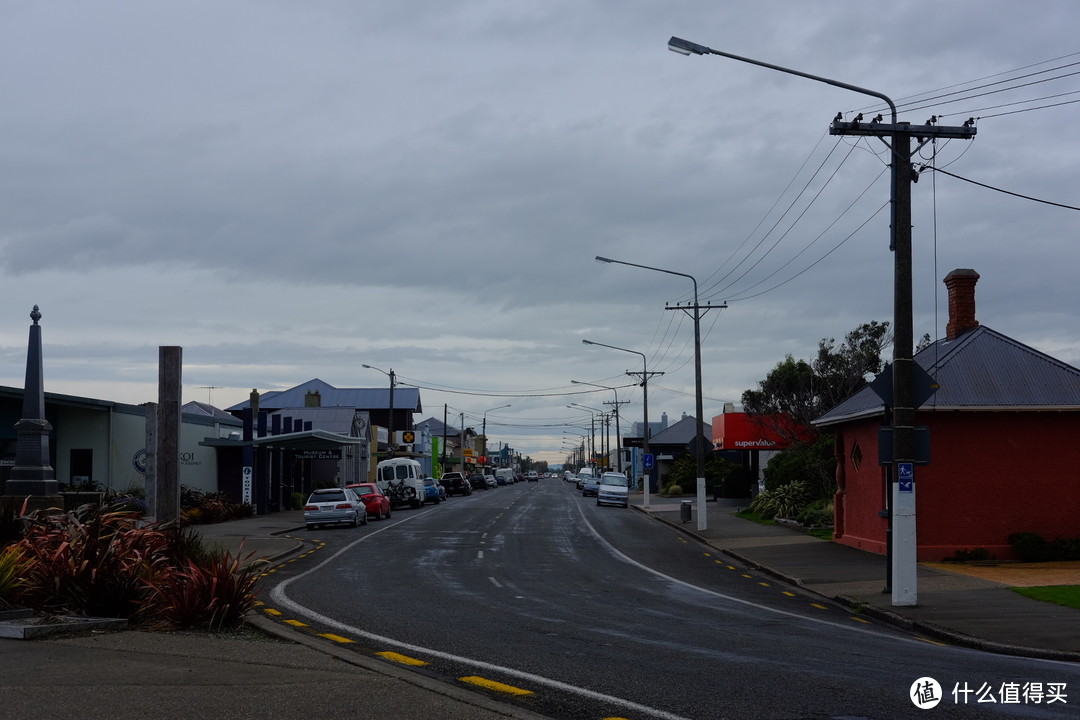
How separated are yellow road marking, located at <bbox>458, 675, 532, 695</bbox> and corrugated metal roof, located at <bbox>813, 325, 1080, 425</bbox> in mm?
16137

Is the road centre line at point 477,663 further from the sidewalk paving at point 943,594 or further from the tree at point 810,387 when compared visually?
the tree at point 810,387

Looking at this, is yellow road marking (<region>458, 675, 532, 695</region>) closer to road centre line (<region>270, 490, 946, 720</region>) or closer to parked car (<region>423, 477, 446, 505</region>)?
road centre line (<region>270, 490, 946, 720</region>)

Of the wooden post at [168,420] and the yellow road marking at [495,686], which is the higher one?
the wooden post at [168,420]

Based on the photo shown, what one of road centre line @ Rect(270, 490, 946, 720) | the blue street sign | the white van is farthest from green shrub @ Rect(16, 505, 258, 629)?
the white van

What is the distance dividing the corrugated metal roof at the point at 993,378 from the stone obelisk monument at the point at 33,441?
18060 mm

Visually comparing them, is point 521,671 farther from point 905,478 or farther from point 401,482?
point 401,482

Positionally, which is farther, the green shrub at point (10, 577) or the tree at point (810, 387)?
the tree at point (810, 387)

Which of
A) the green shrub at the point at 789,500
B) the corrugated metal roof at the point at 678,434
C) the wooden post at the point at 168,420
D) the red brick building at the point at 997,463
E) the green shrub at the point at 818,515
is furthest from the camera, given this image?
the corrugated metal roof at the point at 678,434

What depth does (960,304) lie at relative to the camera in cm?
2728

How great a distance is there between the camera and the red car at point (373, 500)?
42.3 metres

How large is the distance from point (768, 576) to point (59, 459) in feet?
92.1

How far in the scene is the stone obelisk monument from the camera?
2194cm

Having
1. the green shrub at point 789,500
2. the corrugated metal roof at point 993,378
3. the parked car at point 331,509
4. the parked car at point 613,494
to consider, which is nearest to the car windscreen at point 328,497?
the parked car at point 331,509

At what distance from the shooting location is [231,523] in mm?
38125
